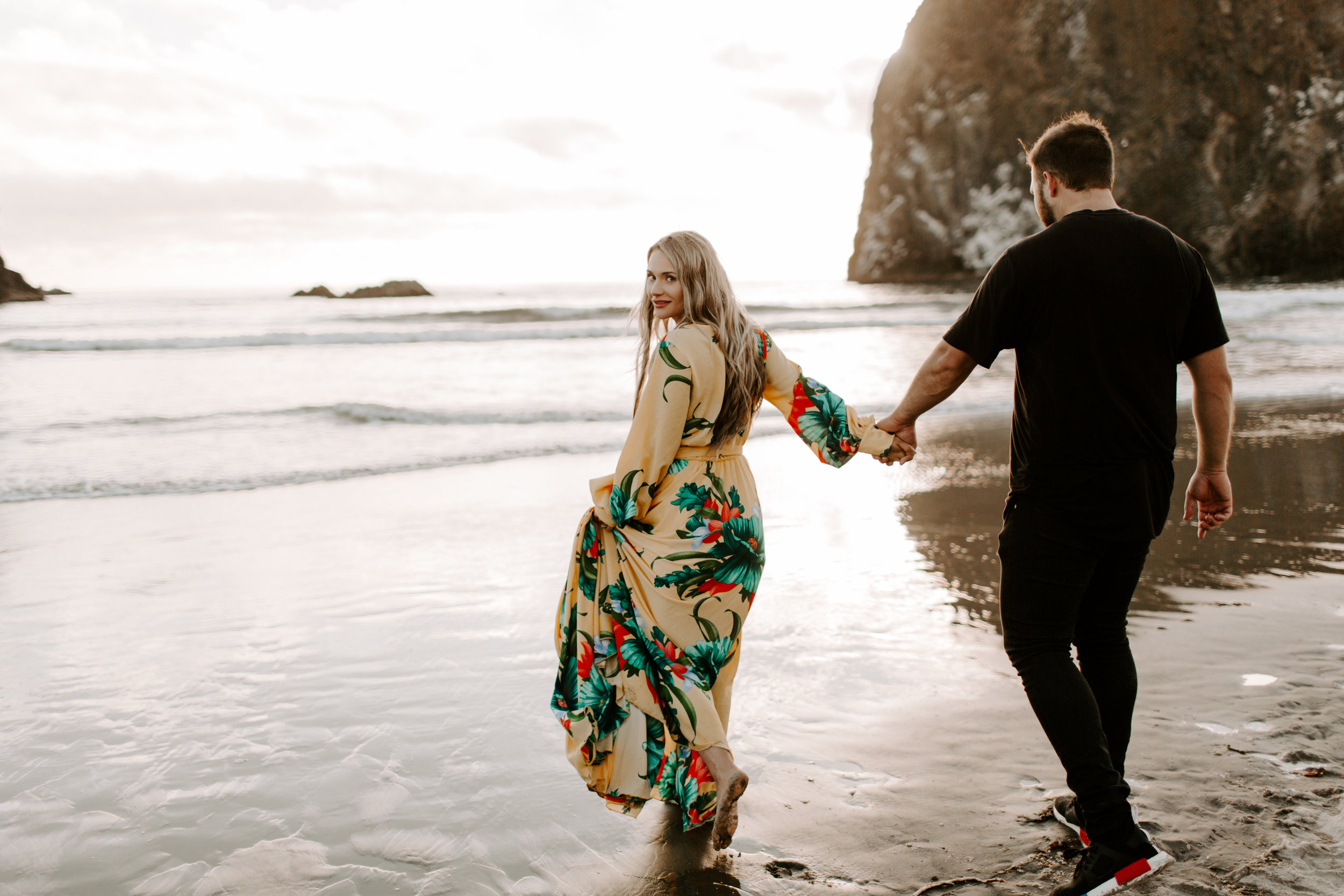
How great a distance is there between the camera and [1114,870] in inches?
74.4

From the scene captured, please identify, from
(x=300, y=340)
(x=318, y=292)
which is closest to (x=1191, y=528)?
(x=300, y=340)

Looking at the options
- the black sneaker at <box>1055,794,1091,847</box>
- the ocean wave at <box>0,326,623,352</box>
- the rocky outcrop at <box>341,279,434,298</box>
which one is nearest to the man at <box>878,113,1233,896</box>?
the black sneaker at <box>1055,794,1091,847</box>

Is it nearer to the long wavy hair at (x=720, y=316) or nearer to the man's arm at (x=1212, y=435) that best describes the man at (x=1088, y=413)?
the man's arm at (x=1212, y=435)

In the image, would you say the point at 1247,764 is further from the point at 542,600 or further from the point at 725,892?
the point at 542,600

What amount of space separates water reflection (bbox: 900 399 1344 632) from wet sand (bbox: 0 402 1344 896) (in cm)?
3

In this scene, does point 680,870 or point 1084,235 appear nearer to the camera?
point 1084,235

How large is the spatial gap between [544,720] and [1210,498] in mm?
2098

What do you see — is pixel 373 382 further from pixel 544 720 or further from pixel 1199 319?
pixel 1199 319

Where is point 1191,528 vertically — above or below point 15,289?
below

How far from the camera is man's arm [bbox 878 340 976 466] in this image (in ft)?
6.94

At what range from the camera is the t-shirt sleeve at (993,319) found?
196 centimetres

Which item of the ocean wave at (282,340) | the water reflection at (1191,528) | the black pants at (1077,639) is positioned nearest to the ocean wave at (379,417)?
the water reflection at (1191,528)

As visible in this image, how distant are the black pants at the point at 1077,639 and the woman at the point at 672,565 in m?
0.67

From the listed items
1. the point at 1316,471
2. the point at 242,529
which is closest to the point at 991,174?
the point at 1316,471
